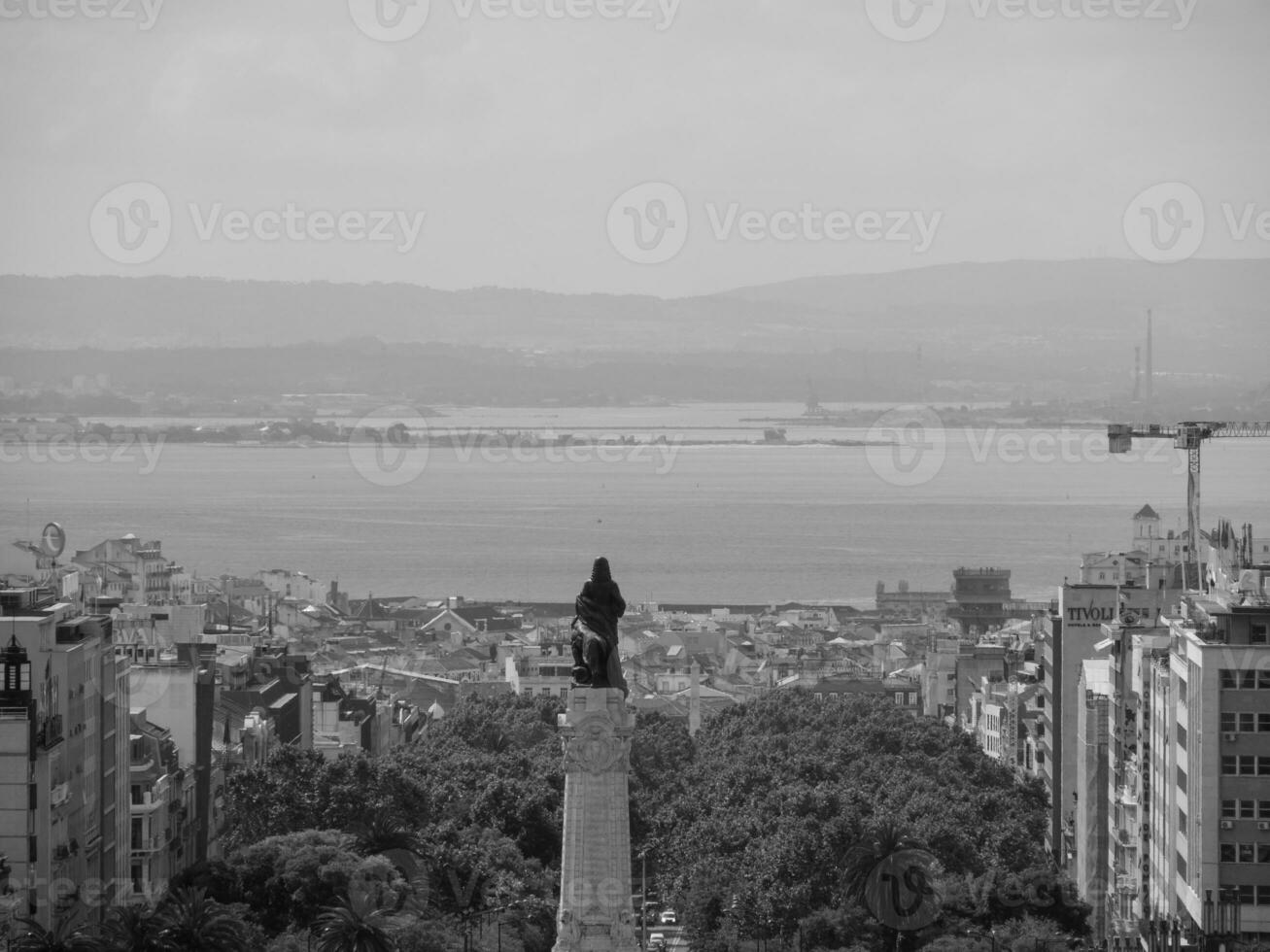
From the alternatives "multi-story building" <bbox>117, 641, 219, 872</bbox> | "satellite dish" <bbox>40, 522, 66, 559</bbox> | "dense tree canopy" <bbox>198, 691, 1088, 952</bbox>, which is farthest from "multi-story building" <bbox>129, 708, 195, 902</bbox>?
"satellite dish" <bbox>40, 522, 66, 559</bbox>

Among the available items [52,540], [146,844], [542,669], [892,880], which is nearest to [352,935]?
[892,880]

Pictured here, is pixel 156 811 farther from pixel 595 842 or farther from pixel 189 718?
pixel 595 842

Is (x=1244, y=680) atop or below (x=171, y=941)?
atop

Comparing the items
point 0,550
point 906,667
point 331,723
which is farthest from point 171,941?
point 906,667

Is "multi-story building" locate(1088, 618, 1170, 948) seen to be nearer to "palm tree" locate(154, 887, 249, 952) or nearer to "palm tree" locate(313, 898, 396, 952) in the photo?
"palm tree" locate(313, 898, 396, 952)

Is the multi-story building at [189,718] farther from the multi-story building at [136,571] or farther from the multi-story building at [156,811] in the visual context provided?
the multi-story building at [136,571]

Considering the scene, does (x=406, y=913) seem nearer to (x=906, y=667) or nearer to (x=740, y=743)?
(x=740, y=743)
